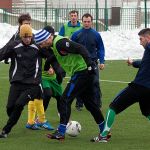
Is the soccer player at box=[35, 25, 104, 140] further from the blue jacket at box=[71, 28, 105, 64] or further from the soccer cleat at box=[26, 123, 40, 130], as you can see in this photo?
the blue jacket at box=[71, 28, 105, 64]

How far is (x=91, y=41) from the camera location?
13.5 meters

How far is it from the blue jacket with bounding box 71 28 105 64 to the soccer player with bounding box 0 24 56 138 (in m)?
2.82

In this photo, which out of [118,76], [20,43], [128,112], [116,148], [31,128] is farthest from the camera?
[118,76]

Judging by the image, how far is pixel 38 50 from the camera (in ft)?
35.0

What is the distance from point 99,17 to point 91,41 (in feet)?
75.3

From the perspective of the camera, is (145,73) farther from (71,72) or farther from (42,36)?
(42,36)

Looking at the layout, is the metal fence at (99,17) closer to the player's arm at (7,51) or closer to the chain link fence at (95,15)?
the chain link fence at (95,15)

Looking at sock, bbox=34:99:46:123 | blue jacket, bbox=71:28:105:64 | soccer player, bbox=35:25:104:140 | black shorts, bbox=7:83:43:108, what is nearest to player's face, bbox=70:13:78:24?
blue jacket, bbox=71:28:105:64

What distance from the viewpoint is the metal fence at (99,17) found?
3647 centimetres

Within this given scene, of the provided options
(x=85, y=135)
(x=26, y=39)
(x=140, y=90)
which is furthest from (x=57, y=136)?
(x=26, y=39)

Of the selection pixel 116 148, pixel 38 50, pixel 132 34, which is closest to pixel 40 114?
pixel 38 50

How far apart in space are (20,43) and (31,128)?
1725 millimetres

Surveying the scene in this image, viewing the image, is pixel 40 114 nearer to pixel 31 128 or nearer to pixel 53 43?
pixel 31 128

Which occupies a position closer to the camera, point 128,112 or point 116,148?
point 116,148
